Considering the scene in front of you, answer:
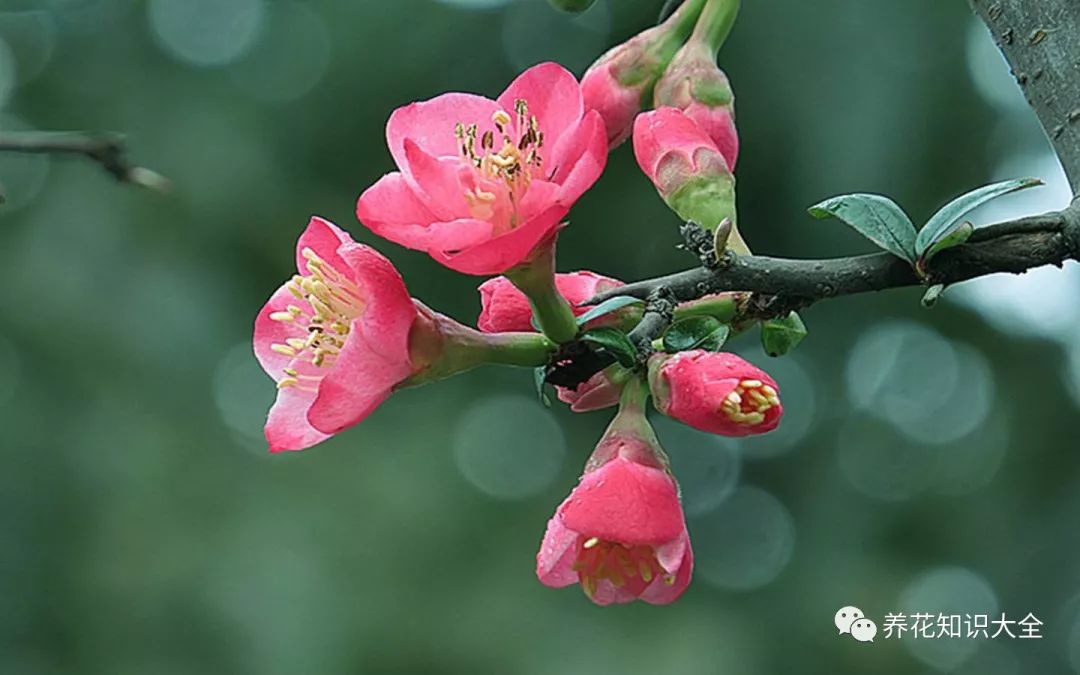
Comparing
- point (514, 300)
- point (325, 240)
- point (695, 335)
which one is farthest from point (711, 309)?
point (325, 240)

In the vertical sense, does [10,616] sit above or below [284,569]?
below

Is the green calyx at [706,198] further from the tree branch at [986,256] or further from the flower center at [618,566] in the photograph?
the flower center at [618,566]

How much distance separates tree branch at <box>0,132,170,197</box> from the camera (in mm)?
649

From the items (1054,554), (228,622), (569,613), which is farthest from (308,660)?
(1054,554)

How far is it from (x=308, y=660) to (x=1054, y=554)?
8.89 feet

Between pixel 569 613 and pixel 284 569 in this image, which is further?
pixel 569 613

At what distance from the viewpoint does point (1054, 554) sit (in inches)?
183

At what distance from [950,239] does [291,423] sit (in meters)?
0.39

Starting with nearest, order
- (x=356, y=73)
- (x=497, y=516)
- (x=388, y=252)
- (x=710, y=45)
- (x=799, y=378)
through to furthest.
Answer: (x=710, y=45), (x=388, y=252), (x=497, y=516), (x=356, y=73), (x=799, y=378)

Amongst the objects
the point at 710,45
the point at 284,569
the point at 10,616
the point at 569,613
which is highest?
the point at 710,45

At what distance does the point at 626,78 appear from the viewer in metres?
0.96

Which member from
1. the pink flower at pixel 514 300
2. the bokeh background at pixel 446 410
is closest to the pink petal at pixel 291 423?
the pink flower at pixel 514 300

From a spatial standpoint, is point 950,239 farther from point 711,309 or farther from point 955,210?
point 711,309

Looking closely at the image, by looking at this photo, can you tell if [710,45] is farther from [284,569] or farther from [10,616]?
[10,616]
